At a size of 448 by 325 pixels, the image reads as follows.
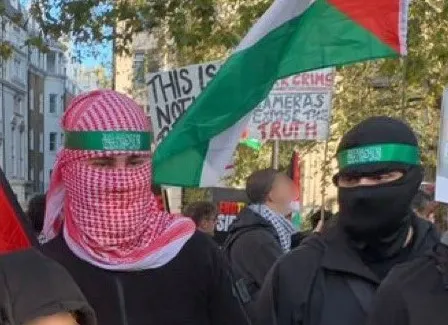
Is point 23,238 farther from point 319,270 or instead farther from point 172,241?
point 319,270

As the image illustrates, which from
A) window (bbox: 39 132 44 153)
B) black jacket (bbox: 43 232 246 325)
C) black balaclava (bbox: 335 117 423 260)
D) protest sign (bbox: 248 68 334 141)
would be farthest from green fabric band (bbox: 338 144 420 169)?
window (bbox: 39 132 44 153)

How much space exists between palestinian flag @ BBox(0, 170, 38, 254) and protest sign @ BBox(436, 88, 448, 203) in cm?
141

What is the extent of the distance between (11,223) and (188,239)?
564 millimetres

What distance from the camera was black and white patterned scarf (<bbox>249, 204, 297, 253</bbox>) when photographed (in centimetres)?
639

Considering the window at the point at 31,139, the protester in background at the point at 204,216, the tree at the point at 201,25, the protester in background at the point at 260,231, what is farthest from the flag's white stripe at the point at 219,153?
the window at the point at 31,139

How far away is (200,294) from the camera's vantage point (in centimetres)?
325

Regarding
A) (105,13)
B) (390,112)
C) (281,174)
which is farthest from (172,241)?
(390,112)

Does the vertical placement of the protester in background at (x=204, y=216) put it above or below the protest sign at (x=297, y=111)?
below

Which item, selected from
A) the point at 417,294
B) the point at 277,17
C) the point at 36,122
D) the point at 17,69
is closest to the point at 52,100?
the point at 36,122

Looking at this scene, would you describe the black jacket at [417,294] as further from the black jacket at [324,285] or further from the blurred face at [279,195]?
the blurred face at [279,195]

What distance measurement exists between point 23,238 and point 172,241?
463mm

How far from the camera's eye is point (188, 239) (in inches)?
129

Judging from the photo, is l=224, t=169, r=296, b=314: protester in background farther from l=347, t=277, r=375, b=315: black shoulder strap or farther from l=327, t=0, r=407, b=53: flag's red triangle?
l=347, t=277, r=375, b=315: black shoulder strap

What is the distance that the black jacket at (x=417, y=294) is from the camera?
2609 millimetres
